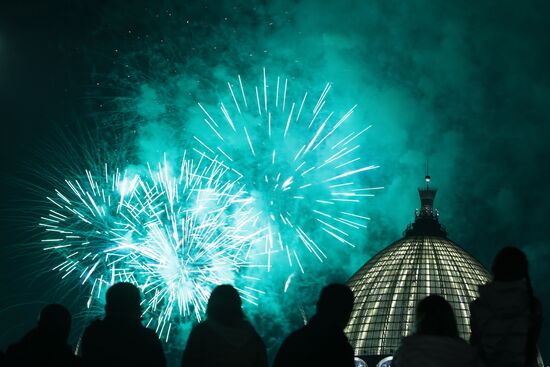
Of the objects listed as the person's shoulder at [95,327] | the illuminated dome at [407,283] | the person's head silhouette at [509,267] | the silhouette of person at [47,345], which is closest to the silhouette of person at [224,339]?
the person's shoulder at [95,327]

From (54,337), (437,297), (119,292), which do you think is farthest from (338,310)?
(54,337)

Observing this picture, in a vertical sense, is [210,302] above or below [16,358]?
above

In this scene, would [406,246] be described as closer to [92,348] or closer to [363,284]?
[363,284]

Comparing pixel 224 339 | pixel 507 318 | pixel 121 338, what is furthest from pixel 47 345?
pixel 507 318

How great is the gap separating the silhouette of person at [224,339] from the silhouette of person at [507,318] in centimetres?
227

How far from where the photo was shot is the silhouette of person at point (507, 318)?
869 centimetres

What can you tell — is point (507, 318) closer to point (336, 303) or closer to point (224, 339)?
point (336, 303)

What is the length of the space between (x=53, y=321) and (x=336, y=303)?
297 cm

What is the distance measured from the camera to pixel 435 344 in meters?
8.00

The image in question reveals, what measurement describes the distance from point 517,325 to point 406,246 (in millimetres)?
98921

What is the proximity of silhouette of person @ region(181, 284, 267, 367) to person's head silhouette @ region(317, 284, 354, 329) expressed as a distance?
96 centimetres

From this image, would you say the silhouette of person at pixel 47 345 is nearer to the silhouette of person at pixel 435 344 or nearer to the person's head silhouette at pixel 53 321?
the person's head silhouette at pixel 53 321

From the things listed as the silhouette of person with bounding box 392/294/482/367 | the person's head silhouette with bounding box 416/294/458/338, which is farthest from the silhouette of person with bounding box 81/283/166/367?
the person's head silhouette with bounding box 416/294/458/338

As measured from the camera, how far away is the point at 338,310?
8773 mm
